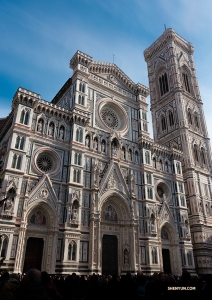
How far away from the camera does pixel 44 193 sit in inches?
829

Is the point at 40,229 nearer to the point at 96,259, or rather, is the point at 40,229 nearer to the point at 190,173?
the point at 96,259

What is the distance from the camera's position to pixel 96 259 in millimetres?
21391

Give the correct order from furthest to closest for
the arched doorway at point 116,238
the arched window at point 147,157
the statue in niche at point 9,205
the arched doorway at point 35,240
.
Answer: the arched window at point 147,157
the arched doorway at point 116,238
the arched doorway at point 35,240
the statue in niche at point 9,205

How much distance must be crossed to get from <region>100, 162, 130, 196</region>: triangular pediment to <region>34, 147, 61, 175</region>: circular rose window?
508 cm

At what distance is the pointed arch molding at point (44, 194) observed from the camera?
20.3 m

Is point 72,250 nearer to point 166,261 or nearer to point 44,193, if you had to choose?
point 44,193

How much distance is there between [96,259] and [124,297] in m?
15.4

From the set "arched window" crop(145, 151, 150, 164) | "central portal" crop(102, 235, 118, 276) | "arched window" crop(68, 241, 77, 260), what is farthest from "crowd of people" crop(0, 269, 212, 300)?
"arched window" crop(145, 151, 150, 164)

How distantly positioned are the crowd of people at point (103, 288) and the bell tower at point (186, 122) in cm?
2573

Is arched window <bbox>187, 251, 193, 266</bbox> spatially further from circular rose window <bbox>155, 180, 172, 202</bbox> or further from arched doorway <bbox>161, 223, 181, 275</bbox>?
circular rose window <bbox>155, 180, 172, 202</bbox>

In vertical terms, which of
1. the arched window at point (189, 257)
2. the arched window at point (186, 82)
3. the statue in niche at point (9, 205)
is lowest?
the arched window at point (189, 257)

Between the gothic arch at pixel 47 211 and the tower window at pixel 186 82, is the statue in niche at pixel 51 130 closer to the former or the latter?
the gothic arch at pixel 47 211

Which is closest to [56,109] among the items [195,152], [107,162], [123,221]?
[107,162]

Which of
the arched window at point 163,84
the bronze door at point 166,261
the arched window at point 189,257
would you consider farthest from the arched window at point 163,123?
the bronze door at point 166,261
